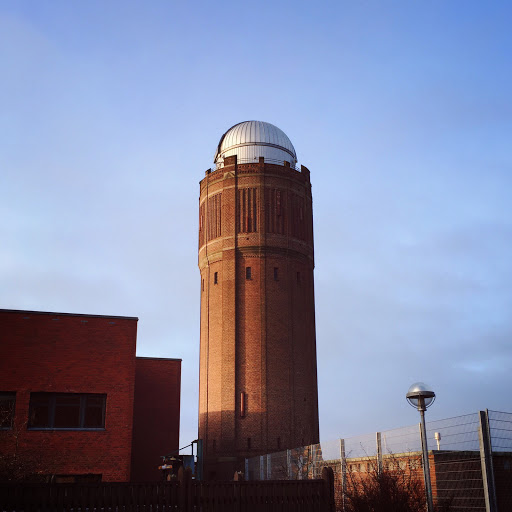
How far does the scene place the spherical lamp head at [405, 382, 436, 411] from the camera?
14.3 metres

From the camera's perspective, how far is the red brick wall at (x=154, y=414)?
36.5 meters

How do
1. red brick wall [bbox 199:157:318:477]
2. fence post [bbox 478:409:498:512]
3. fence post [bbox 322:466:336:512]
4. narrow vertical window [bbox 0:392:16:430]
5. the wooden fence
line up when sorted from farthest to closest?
red brick wall [bbox 199:157:318:477] → narrow vertical window [bbox 0:392:16:430] → fence post [bbox 322:466:336:512] → fence post [bbox 478:409:498:512] → the wooden fence

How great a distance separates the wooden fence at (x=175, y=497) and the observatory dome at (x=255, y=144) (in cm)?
3438

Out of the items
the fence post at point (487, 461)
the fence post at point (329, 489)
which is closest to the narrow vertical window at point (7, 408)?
the fence post at point (329, 489)

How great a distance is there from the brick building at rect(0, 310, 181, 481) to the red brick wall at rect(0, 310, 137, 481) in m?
0.04

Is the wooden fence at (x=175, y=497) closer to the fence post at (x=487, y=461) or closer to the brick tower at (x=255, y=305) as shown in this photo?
the fence post at (x=487, y=461)

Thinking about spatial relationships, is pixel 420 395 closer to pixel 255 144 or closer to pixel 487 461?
pixel 487 461

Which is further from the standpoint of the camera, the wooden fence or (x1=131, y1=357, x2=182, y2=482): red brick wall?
(x1=131, y1=357, x2=182, y2=482): red brick wall

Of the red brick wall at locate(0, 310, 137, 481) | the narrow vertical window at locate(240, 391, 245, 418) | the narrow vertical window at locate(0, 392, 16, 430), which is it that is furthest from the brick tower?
the narrow vertical window at locate(0, 392, 16, 430)

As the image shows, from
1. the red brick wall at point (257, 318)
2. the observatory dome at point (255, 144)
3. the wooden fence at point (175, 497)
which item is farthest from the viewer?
the observatory dome at point (255, 144)

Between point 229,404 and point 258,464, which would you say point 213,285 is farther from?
point 258,464

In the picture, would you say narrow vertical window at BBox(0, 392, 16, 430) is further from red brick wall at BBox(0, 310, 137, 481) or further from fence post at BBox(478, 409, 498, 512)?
fence post at BBox(478, 409, 498, 512)

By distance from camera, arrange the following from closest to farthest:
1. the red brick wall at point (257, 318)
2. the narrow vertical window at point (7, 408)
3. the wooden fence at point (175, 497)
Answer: the wooden fence at point (175, 497)
the narrow vertical window at point (7, 408)
the red brick wall at point (257, 318)

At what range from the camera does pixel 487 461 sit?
498 inches
